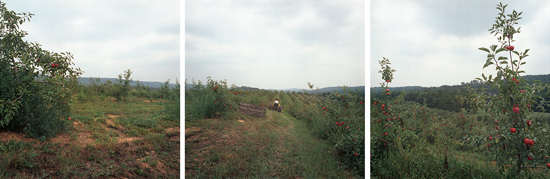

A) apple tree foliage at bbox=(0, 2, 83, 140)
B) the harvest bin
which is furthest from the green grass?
the harvest bin

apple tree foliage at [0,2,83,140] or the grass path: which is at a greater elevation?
apple tree foliage at [0,2,83,140]

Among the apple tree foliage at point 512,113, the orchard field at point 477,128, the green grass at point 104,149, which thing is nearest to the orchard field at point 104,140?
the green grass at point 104,149

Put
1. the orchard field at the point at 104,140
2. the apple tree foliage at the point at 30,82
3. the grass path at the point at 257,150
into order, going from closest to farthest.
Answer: the orchard field at the point at 104,140 → the apple tree foliage at the point at 30,82 → the grass path at the point at 257,150

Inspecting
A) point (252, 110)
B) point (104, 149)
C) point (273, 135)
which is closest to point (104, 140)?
point (104, 149)

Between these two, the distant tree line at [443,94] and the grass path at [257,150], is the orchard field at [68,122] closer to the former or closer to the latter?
the grass path at [257,150]

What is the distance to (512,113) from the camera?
240 cm

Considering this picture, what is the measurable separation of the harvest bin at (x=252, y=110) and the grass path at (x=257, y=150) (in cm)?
7

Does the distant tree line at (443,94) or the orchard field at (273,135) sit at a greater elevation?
the distant tree line at (443,94)

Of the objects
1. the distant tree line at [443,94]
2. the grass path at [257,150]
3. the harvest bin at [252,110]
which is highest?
the distant tree line at [443,94]

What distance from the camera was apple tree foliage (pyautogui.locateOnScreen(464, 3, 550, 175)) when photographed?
229cm

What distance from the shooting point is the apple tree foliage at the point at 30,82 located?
2.56 meters

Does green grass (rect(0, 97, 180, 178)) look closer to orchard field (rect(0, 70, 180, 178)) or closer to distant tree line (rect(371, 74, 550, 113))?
orchard field (rect(0, 70, 180, 178))

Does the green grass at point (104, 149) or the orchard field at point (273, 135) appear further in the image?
the orchard field at point (273, 135)

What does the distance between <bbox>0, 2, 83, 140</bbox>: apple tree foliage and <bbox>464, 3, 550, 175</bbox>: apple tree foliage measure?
5.07m
